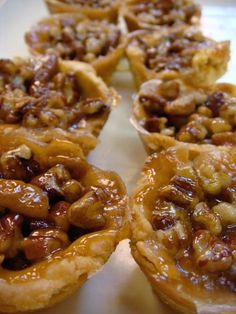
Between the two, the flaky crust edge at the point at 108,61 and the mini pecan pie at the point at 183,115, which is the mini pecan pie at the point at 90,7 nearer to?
the flaky crust edge at the point at 108,61

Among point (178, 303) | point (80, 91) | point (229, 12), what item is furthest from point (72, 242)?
point (229, 12)

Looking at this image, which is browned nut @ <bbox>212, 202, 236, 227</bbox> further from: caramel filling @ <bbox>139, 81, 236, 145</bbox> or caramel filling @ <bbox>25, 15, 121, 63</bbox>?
caramel filling @ <bbox>25, 15, 121, 63</bbox>

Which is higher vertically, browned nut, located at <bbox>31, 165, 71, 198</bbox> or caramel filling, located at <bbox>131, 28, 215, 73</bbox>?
caramel filling, located at <bbox>131, 28, 215, 73</bbox>

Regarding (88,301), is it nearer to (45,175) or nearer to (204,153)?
(45,175)

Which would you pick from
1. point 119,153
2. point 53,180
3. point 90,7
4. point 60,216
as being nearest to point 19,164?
point 53,180

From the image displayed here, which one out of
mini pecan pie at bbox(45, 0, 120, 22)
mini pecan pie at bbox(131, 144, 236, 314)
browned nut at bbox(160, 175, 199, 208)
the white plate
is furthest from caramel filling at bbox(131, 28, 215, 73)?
browned nut at bbox(160, 175, 199, 208)
